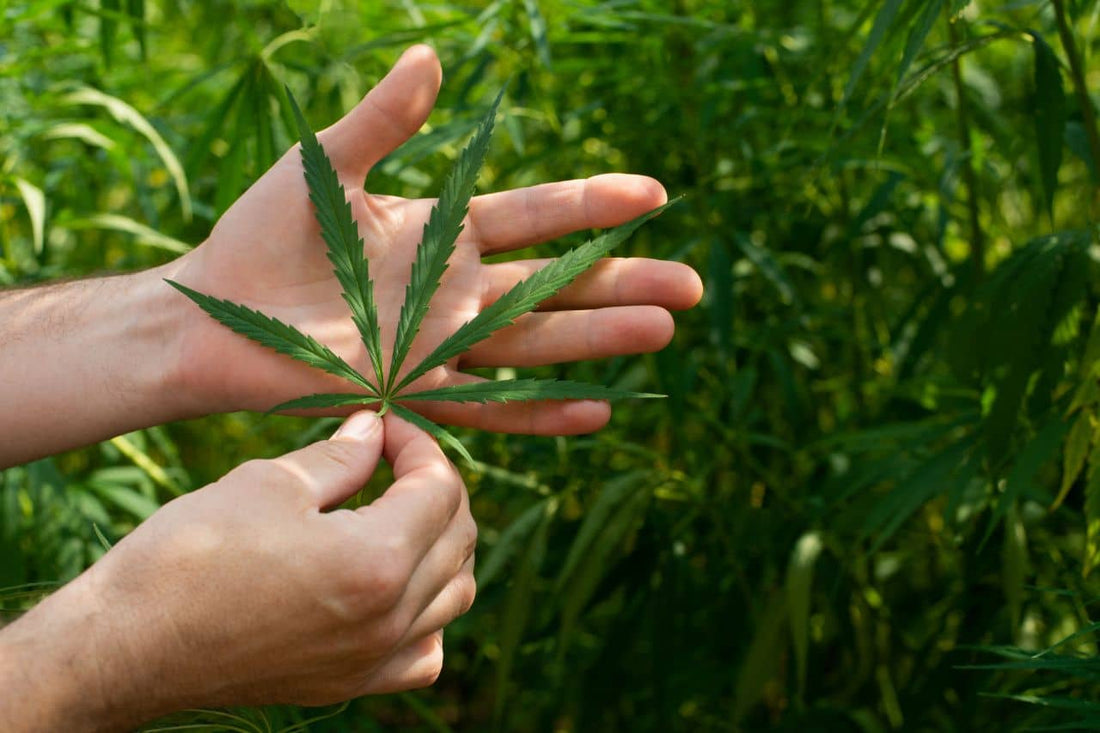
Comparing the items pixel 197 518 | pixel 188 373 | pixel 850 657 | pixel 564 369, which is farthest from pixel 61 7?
pixel 850 657

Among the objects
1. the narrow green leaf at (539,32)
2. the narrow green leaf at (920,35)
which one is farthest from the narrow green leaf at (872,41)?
the narrow green leaf at (539,32)

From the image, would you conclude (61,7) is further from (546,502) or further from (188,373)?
(546,502)

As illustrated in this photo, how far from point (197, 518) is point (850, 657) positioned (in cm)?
84

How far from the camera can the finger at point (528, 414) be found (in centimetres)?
83

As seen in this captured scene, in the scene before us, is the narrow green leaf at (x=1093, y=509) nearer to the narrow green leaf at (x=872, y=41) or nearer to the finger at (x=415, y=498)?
the narrow green leaf at (x=872, y=41)

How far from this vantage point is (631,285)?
86 cm

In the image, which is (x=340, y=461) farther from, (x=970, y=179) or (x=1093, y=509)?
(x=970, y=179)

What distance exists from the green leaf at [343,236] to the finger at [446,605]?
18cm

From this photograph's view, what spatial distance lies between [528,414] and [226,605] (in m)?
0.28

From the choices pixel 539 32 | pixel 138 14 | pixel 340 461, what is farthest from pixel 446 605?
pixel 138 14

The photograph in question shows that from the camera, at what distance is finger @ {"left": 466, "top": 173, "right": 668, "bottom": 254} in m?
0.84

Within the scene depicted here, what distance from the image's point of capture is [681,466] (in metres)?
1.25

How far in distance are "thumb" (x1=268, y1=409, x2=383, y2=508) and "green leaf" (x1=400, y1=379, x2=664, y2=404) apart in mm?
69

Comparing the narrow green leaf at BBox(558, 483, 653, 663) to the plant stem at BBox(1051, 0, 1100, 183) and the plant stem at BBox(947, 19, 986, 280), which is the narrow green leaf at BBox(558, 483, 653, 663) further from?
the plant stem at BBox(1051, 0, 1100, 183)
